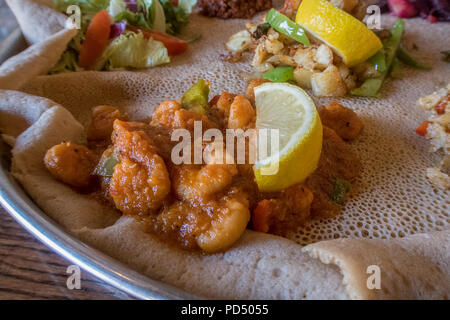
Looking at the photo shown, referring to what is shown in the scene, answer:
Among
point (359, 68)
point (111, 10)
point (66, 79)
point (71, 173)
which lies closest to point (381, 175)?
point (359, 68)

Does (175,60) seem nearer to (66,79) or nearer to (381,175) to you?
(66,79)

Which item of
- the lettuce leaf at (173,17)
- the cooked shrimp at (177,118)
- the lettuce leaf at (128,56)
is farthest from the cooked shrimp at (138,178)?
the lettuce leaf at (173,17)

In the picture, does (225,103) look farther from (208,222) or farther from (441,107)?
(441,107)

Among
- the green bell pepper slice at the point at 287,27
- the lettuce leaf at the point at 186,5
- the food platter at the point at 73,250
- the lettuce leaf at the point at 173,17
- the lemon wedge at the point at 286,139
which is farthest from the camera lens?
the lettuce leaf at the point at 186,5

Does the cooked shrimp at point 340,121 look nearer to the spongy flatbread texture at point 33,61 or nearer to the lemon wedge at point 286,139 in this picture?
the lemon wedge at point 286,139

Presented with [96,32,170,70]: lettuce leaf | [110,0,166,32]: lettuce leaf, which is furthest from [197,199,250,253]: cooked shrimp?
[110,0,166,32]: lettuce leaf

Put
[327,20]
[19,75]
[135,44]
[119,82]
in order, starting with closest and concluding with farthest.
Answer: [19,75] < [327,20] < [119,82] < [135,44]

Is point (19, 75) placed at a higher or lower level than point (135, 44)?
higher

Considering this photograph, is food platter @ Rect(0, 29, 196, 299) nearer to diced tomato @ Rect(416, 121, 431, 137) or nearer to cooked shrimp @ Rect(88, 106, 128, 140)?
cooked shrimp @ Rect(88, 106, 128, 140)
